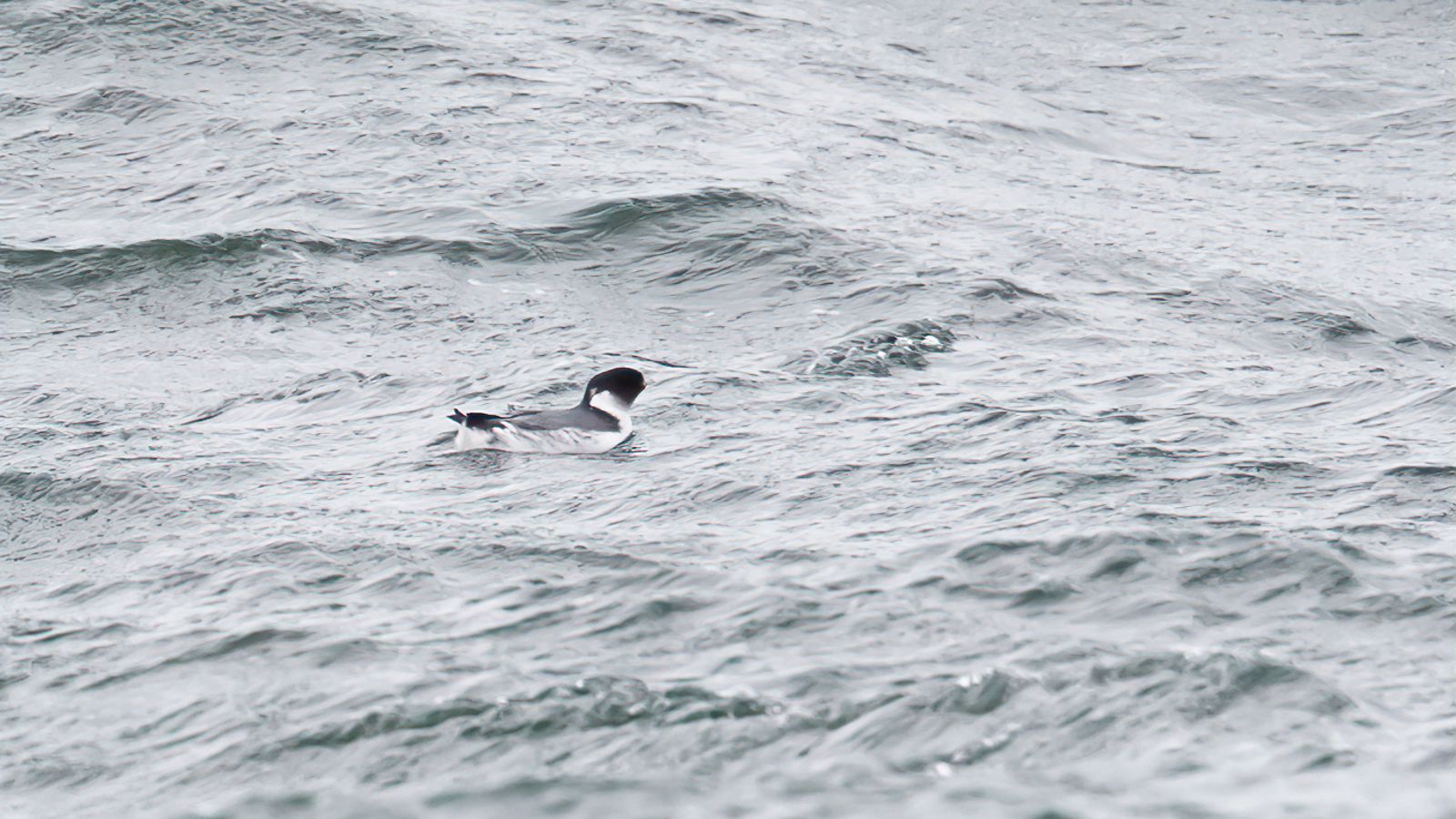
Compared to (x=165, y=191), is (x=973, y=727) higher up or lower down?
higher up

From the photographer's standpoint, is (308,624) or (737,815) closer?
(737,815)

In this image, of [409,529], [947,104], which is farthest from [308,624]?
[947,104]

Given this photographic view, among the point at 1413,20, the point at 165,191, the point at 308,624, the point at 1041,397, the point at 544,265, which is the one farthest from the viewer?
the point at 1413,20

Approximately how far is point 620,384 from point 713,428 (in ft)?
2.09

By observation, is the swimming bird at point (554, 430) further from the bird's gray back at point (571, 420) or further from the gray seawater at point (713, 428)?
the gray seawater at point (713, 428)

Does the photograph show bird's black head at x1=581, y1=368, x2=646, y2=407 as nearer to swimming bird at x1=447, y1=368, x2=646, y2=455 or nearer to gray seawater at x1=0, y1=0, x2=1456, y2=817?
swimming bird at x1=447, y1=368, x2=646, y2=455

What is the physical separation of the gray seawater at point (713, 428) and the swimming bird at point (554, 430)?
0.16m

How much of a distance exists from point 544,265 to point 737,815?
8928mm

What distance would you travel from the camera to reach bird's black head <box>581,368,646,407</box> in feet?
33.2

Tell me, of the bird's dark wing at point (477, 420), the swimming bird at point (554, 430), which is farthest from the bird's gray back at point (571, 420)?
the bird's dark wing at point (477, 420)

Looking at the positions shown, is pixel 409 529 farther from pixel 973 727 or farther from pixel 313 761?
pixel 973 727

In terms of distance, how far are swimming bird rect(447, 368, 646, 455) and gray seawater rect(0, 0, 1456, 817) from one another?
0.16 meters

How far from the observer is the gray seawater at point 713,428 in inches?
238

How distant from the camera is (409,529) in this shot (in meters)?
8.30
